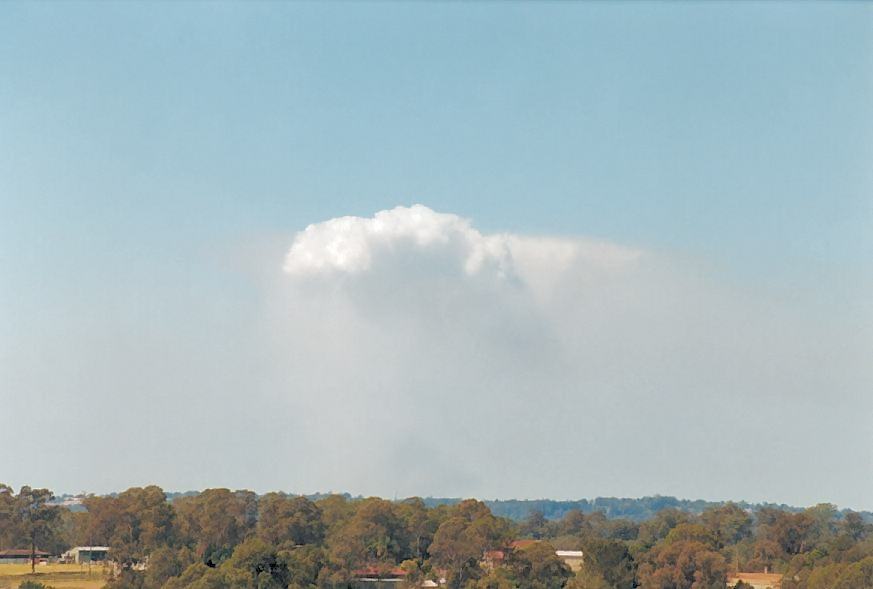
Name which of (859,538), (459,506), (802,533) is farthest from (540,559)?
(859,538)

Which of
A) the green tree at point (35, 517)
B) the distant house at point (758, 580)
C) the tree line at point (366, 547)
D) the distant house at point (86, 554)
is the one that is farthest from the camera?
the green tree at point (35, 517)

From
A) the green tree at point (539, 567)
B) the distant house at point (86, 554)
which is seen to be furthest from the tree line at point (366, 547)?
the distant house at point (86, 554)

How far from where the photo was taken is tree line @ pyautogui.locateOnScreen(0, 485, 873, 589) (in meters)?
84.2

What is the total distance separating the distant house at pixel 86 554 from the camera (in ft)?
382

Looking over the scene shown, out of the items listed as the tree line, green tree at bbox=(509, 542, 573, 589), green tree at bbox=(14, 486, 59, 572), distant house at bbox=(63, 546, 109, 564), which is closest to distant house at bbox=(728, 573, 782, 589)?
the tree line

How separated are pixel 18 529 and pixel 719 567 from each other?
66249mm

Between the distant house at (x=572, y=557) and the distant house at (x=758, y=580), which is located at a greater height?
the distant house at (x=572, y=557)

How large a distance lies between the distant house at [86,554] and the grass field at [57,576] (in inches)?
47.3

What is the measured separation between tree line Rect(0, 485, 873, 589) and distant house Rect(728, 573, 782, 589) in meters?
1.23

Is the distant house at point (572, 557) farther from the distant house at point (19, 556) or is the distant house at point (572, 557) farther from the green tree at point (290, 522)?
the distant house at point (19, 556)

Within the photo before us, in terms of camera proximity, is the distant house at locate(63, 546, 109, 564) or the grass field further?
the distant house at locate(63, 546, 109, 564)

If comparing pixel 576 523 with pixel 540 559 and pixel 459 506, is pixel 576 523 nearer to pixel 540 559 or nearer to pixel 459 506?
pixel 459 506

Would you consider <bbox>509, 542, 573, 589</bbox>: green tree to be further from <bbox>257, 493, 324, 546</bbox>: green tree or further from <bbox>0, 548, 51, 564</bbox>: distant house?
<bbox>0, 548, 51, 564</bbox>: distant house

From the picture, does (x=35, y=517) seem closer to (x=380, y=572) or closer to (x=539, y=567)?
(x=380, y=572)
